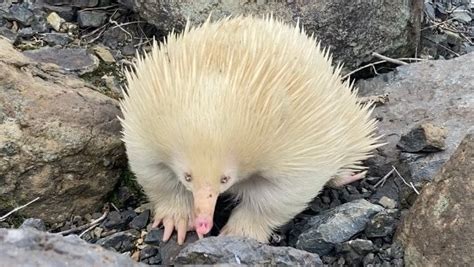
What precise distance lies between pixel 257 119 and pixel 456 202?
0.54 meters

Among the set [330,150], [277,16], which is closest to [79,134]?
[330,150]

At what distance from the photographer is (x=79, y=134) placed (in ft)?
8.36

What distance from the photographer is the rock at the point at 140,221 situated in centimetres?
255

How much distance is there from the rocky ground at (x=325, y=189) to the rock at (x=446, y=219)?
89mm

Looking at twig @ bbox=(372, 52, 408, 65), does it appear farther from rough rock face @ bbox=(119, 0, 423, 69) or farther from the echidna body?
the echidna body

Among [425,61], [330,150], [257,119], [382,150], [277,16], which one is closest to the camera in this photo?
[257,119]

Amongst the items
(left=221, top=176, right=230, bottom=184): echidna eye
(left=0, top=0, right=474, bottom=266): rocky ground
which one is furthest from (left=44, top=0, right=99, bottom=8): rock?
(left=221, top=176, right=230, bottom=184): echidna eye

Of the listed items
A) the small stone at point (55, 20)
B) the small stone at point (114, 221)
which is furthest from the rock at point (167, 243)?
the small stone at point (55, 20)

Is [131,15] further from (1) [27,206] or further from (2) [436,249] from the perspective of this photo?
(2) [436,249]

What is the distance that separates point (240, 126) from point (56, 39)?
4.68ft

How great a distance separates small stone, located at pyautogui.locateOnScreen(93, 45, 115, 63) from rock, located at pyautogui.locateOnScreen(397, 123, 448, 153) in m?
1.10

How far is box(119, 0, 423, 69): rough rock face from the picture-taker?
3109 millimetres

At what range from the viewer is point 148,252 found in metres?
2.42

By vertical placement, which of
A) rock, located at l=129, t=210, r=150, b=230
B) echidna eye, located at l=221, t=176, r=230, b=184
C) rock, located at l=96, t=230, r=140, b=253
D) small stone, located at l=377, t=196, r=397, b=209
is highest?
echidna eye, located at l=221, t=176, r=230, b=184
